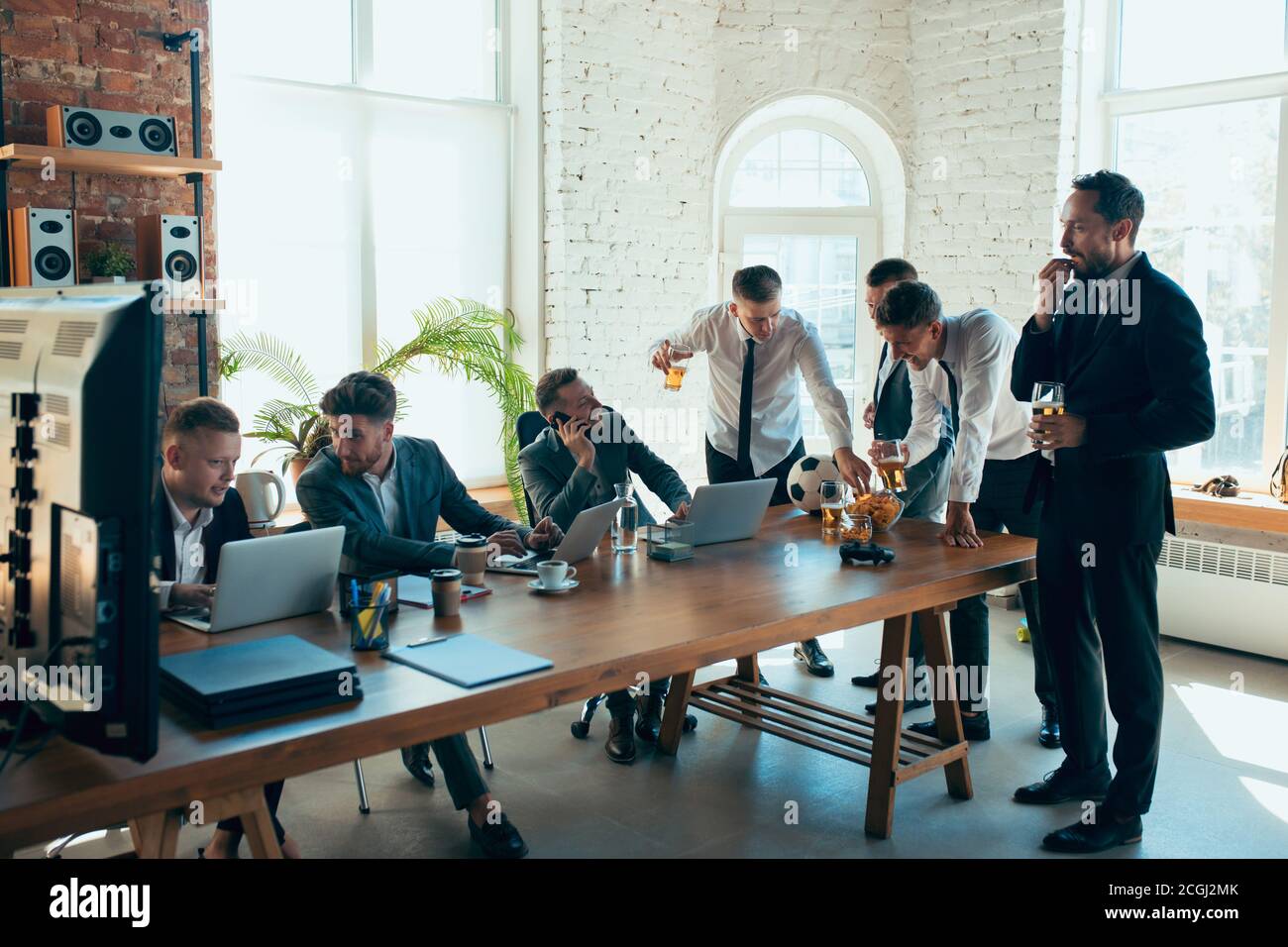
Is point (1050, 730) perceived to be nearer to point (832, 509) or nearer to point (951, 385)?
point (832, 509)

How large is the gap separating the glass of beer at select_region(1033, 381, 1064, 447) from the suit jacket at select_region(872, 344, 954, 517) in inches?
33.2

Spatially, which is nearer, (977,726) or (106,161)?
(977,726)

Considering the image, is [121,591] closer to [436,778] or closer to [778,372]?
[436,778]

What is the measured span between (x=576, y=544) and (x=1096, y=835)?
1.58m

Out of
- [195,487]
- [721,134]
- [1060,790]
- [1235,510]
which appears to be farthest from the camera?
[721,134]

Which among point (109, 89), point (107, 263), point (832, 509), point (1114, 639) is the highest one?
point (109, 89)

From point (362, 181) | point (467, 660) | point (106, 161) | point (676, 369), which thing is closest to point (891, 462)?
point (676, 369)

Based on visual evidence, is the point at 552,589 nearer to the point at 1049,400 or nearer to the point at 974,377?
the point at 1049,400

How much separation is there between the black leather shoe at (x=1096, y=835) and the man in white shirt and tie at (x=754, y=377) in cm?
140

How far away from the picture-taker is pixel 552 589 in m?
2.83

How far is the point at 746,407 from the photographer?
4.50 metres

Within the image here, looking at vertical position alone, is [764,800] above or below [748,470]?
below

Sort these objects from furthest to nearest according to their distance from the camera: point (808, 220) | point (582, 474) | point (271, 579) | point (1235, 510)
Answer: point (808, 220)
point (1235, 510)
point (582, 474)
point (271, 579)

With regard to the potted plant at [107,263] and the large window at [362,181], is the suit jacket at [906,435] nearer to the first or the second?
the large window at [362,181]
